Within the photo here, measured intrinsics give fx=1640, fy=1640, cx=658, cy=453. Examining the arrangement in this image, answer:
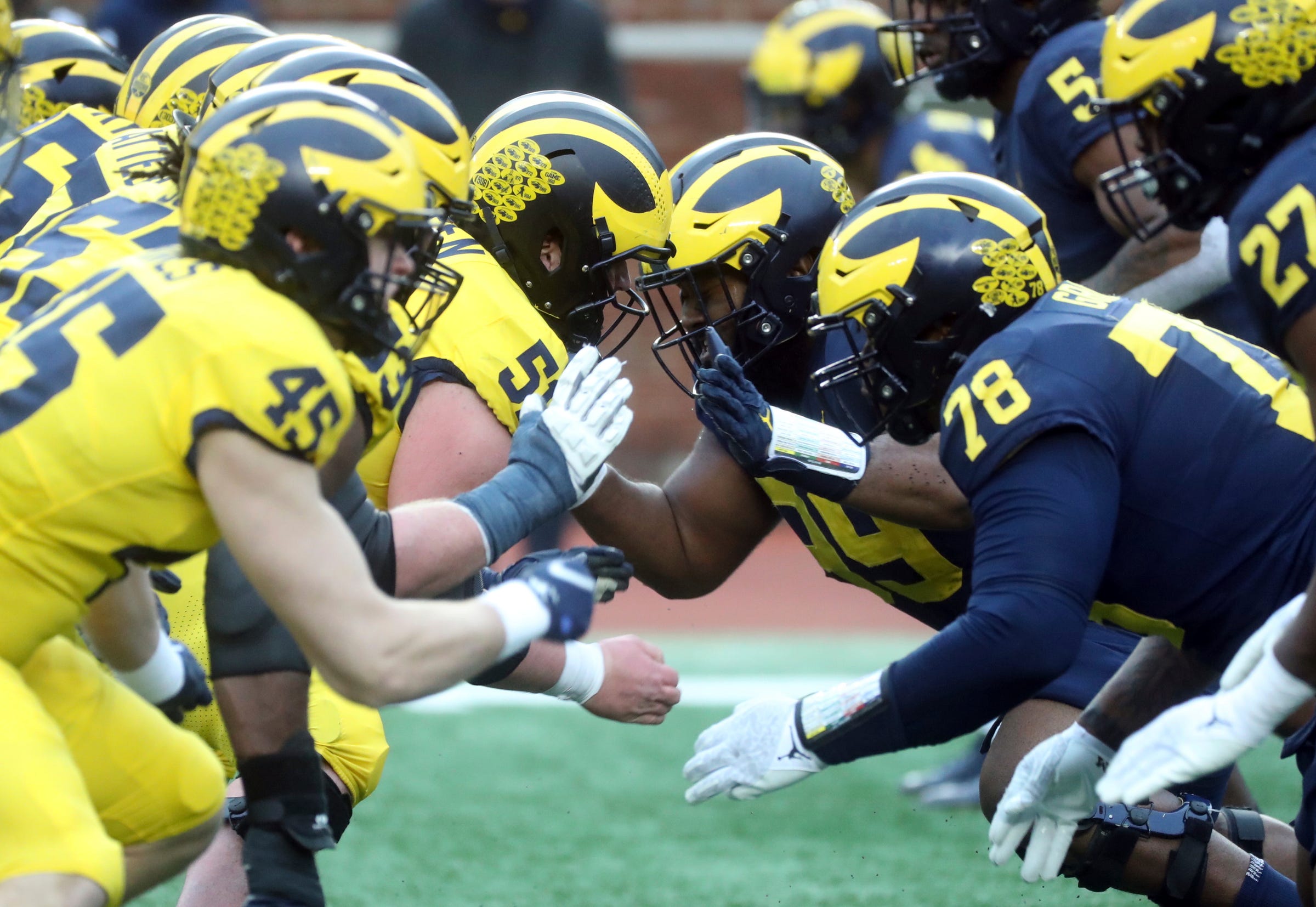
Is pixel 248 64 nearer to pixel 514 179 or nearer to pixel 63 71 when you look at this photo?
pixel 514 179

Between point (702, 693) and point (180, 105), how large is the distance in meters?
3.80

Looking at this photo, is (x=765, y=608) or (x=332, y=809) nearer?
(x=332, y=809)

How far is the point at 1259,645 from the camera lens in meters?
2.57

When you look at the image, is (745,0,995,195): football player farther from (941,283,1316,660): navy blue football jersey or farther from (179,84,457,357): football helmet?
(179,84,457,357): football helmet

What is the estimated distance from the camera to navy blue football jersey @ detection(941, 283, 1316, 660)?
110 inches

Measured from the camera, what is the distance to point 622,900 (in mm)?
4039

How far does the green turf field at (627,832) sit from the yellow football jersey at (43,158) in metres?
1.67

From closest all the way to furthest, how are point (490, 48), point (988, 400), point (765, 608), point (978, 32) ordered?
1. point (988, 400)
2. point (978, 32)
3. point (490, 48)
4. point (765, 608)

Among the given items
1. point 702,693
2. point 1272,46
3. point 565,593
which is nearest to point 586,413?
point 565,593

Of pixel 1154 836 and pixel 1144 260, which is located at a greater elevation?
pixel 1144 260

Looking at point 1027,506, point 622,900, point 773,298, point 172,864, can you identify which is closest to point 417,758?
point 622,900

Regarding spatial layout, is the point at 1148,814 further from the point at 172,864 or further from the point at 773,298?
the point at 172,864

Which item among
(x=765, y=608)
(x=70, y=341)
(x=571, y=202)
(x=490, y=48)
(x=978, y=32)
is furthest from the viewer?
(x=765, y=608)

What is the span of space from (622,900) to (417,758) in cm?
186
